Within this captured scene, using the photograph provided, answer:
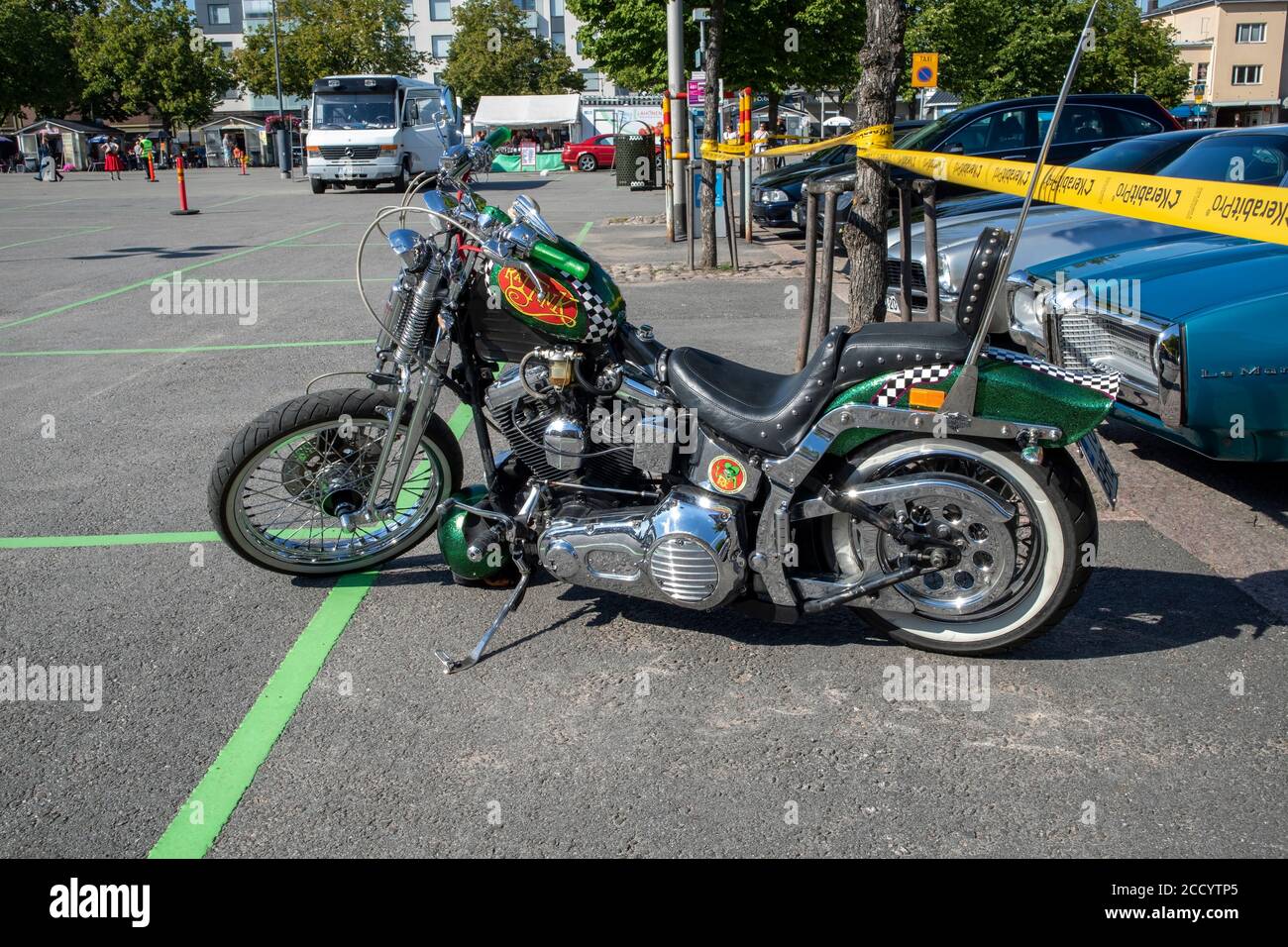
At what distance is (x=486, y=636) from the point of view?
12.4 ft

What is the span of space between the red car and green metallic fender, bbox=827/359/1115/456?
42456 mm

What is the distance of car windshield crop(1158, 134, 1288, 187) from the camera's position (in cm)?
705

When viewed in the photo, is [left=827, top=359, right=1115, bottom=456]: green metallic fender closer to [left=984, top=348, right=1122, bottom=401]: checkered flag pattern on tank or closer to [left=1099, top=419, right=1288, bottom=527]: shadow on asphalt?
[left=984, top=348, right=1122, bottom=401]: checkered flag pattern on tank

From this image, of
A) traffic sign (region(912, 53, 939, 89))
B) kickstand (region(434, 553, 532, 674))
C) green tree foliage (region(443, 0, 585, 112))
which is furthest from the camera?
green tree foliage (region(443, 0, 585, 112))

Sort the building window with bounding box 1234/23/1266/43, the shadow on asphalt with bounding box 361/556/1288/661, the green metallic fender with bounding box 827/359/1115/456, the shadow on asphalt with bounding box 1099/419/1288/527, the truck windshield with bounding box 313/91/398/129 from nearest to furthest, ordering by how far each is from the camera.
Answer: the green metallic fender with bounding box 827/359/1115/456
the shadow on asphalt with bounding box 361/556/1288/661
the shadow on asphalt with bounding box 1099/419/1288/527
the truck windshield with bounding box 313/91/398/129
the building window with bounding box 1234/23/1266/43

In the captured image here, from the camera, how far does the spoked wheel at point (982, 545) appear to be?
3.51 metres

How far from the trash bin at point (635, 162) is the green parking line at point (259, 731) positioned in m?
25.3

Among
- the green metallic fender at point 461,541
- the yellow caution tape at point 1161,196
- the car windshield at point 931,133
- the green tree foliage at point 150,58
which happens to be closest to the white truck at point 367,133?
the car windshield at point 931,133

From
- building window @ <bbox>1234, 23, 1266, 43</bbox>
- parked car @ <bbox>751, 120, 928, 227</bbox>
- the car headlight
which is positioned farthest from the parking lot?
building window @ <bbox>1234, 23, 1266, 43</bbox>

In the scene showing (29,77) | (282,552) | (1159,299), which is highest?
(29,77)
